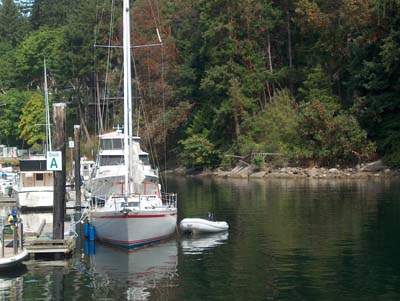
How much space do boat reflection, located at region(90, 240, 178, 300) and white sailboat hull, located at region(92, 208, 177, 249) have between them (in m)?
0.36

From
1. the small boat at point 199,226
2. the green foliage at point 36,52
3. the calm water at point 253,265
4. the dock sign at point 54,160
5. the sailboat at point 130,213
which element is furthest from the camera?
the green foliage at point 36,52

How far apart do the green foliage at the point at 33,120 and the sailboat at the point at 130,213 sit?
74.9 metres

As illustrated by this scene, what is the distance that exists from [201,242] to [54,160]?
27.9 ft

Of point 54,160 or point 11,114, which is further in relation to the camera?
point 11,114

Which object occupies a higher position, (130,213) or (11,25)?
(11,25)

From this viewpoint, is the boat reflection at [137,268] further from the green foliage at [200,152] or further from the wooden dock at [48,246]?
the green foliage at [200,152]

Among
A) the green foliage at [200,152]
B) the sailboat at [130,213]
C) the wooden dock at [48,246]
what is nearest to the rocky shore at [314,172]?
the green foliage at [200,152]

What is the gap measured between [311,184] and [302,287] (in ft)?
132

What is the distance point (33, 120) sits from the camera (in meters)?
114

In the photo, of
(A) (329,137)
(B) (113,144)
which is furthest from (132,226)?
(A) (329,137)

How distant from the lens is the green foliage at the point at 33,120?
111875 mm

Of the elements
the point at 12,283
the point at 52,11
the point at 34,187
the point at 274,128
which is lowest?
the point at 12,283

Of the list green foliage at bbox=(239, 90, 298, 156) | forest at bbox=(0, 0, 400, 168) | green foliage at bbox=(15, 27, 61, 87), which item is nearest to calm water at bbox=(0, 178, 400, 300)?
forest at bbox=(0, 0, 400, 168)

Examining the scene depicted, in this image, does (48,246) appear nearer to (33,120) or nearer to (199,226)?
(199,226)
